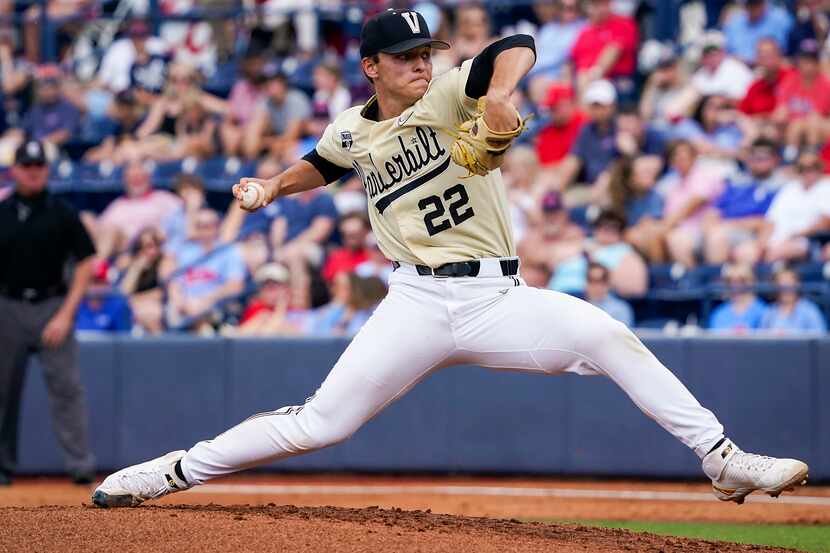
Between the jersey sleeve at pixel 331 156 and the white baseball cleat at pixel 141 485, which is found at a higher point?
the jersey sleeve at pixel 331 156

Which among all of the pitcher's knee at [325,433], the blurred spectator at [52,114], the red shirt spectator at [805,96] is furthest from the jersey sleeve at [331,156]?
the blurred spectator at [52,114]

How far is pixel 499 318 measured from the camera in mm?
4715

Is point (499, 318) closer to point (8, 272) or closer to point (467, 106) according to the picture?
point (467, 106)

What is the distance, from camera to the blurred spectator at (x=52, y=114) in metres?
12.9

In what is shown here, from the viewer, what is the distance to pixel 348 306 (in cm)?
943

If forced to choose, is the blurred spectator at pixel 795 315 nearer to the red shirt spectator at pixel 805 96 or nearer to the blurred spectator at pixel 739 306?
the blurred spectator at pixel 739 306

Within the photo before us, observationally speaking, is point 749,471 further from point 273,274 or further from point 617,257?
point 273,274

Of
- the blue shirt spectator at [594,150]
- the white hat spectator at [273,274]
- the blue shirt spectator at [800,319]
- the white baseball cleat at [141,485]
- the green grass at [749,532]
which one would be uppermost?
the blue shirt spectator at [594,150]

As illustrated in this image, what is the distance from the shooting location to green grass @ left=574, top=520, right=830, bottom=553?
19.7 ft

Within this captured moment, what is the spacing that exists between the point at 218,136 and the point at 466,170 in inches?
302

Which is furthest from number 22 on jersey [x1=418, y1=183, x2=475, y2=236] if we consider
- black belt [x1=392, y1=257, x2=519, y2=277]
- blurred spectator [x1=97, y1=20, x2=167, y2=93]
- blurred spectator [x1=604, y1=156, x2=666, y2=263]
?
blurred spectator [x1=97, y1=20, x2=167, y2=93]

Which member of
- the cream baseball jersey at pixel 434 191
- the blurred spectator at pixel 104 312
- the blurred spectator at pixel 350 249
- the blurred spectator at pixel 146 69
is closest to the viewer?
the cream baseball jersey at pixel 434 191

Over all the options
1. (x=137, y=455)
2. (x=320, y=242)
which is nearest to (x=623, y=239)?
(x=320, y=242)

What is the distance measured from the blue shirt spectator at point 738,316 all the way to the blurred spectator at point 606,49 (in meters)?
2.93
